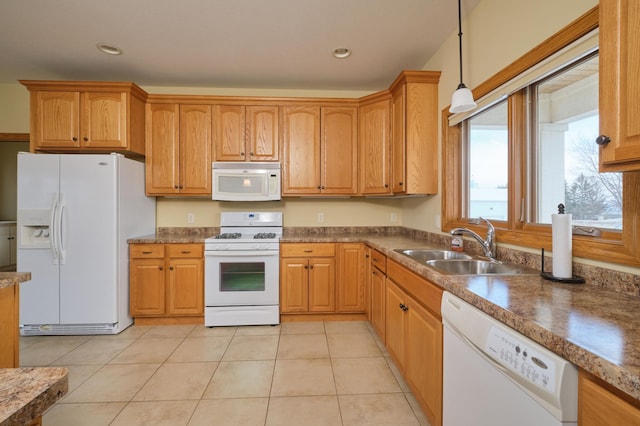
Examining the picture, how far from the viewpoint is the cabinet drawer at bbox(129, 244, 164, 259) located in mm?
2921

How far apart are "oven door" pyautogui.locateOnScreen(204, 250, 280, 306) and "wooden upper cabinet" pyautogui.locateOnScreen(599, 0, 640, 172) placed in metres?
2.55

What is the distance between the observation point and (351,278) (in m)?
3.07

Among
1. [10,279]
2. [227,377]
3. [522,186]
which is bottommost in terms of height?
[227,377]

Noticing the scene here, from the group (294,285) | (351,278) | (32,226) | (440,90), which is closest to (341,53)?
(440,90)

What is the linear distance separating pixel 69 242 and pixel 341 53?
3.01m

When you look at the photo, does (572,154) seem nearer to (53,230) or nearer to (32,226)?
(53,230)

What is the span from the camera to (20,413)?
49 cm

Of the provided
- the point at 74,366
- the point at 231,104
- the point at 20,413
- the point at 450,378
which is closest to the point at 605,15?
the point at 450,378

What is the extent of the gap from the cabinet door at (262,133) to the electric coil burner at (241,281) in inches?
37.1

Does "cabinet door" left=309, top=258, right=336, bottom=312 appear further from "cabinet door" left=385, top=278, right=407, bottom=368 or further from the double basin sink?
the double basin sink

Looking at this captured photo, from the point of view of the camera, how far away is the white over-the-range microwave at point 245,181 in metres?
3.16

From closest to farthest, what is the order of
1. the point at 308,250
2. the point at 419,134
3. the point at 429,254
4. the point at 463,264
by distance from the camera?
the point at 463,264
the point at 429,254
the point at 419,134
the point at 308,250

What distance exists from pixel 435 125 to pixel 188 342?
296 cm

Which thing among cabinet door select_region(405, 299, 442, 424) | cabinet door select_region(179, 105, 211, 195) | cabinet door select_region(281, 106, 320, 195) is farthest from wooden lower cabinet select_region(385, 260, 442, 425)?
cabinet door select_region(179, 105, 211, 195)
